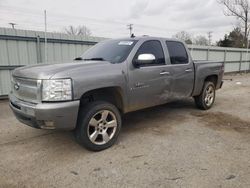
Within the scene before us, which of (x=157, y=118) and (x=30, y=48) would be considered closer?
(x=157, y=118)

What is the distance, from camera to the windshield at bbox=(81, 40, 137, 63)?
4.28 m

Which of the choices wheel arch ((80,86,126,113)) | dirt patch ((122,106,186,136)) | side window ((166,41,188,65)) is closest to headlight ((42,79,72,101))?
wheel arch ((80,86,126,113))

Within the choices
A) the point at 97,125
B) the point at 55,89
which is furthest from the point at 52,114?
the point at 97,125

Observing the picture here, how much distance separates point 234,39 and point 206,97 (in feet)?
120

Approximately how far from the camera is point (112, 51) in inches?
179

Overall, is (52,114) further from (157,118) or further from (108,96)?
(157,118)

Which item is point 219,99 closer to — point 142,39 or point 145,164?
point 142,39

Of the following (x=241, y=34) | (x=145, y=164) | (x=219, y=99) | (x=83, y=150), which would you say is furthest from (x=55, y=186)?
(x=241, y=34)

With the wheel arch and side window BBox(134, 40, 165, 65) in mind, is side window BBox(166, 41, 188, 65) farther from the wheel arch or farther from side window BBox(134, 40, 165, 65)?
the wheel arch

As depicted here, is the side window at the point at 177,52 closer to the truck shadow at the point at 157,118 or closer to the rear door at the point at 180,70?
the rear door at the point at 180,70

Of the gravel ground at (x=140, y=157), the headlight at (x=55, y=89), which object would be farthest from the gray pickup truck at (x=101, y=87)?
the gravel ground at (x=140, y=157)

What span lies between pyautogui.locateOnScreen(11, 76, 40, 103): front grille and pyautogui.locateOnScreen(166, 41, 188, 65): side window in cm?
307

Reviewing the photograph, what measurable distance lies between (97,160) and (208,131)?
2506 millimetres

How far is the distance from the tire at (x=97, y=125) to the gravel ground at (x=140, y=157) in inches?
6.6
